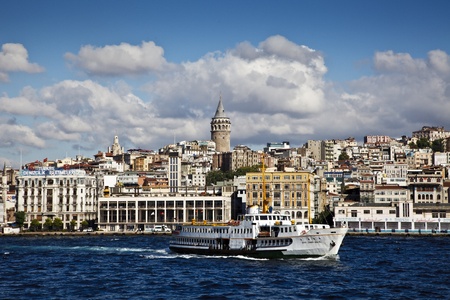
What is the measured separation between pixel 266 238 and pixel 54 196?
80.0 m

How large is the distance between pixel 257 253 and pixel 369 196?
7878 cm

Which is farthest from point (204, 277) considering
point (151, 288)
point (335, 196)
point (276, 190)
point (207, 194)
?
point (335, 196)

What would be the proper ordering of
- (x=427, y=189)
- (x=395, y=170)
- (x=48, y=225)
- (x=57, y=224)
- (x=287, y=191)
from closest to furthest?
(x=287, y=191), (x=57, y=224), (x=48, y=225), (x=427, y=189), (x=395, y=170)

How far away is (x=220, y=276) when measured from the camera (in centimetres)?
5706

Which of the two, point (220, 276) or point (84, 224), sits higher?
point (84, 224)

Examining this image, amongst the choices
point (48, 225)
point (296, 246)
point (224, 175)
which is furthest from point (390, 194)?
point (296, 246)

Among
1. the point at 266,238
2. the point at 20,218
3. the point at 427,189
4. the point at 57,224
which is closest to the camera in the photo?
the point at 266,238

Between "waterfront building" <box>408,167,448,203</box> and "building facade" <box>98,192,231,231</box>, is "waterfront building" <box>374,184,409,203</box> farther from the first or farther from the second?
"building facade" <box>98,192,231,231</box>

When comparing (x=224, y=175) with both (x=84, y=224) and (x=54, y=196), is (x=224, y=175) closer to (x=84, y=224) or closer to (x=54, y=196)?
(x=54, y=196)

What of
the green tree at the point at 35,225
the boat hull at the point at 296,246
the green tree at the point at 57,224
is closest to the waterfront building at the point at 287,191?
Result: the green tree at the point at 57,224

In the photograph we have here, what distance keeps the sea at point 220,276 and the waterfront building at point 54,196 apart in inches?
2386

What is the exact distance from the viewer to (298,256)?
2618 inches

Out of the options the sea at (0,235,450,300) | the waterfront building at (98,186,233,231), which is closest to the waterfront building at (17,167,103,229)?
the waterfront building at (98,186,233,231)

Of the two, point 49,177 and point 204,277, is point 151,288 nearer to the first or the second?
point 204,277
